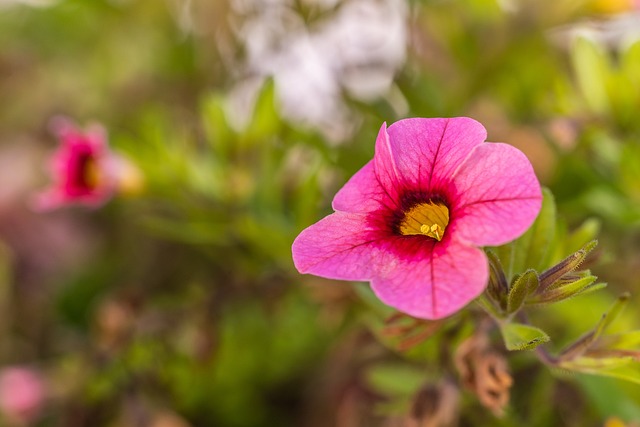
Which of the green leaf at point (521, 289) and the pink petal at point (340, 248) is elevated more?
the pink petal at point (340, 248)

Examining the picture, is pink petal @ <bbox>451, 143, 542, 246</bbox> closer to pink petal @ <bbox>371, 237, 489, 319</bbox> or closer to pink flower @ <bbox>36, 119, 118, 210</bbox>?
pink petal @ <bbox>371, 237, 489, 319</bbox>

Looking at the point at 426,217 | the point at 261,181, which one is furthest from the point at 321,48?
the point at 426,217

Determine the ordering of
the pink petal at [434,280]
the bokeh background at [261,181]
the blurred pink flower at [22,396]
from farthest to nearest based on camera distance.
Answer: the blurred pink flower at [22,396] → the bokeh background at [261,181] → the pink petal at [434,280]

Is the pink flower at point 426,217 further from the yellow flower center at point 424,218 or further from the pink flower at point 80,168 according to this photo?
the pink flower at point 80,168

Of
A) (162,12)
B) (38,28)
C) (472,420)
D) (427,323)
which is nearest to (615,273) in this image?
(472,420)

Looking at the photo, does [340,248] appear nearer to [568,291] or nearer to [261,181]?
[568,291]

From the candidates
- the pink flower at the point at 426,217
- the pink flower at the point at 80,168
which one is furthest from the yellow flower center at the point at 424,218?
the pink flower at the point at 80,168
